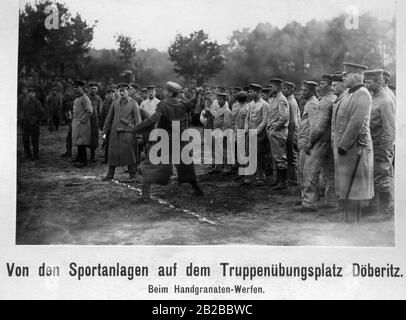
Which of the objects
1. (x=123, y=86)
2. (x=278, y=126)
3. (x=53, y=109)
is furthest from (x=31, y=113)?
(x=278, y=126)

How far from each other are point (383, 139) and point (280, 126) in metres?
1.10

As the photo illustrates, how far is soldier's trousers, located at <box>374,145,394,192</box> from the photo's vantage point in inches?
196

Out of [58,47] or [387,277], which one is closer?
[387,277]

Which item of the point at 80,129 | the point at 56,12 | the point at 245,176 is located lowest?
the point at 245,176

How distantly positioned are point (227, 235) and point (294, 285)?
0.72 metres

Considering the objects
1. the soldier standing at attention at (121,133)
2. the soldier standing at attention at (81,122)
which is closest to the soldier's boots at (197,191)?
the soldier standing at attention at (121,133)

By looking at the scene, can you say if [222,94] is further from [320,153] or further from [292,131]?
[320,153]

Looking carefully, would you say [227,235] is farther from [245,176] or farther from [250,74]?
[250,74]

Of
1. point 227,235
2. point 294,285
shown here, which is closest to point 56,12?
point 227,235

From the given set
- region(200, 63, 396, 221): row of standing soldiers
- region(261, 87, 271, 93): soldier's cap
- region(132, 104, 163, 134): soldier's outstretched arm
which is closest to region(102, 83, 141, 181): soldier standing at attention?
region(132, 104, 163, 134): soldier's outstretched arm

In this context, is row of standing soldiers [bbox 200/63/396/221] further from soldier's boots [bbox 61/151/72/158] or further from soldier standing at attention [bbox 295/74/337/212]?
soldier's boots [bbox 61/151/72/158]

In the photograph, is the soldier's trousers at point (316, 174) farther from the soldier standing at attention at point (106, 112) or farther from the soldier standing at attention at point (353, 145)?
the soldier standing at attention at point (106, 112)

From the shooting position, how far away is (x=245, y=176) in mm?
5383

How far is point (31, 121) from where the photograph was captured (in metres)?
5.13
